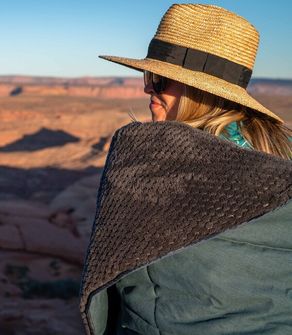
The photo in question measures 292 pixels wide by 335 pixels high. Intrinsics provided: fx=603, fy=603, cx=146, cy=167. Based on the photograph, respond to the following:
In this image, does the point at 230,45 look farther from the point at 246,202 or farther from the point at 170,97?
the point at 246,202

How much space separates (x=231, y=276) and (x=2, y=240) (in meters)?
9.47

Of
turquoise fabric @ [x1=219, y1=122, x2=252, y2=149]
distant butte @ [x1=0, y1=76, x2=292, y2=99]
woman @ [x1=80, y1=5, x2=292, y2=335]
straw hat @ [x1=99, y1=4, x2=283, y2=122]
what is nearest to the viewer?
woman @ [x1=80, y1=5, x2=292, y2=335]

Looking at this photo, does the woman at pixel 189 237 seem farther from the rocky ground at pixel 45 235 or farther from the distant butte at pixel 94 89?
the distant butte at pixel 94 89

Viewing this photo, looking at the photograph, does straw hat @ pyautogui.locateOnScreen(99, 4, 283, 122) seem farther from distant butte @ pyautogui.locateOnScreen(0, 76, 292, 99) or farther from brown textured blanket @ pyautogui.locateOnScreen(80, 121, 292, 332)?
distant butte @ pyautogui.locateOnScreen(0, 76, 292, 99)

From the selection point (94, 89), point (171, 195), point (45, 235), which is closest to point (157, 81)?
point (171, 195)

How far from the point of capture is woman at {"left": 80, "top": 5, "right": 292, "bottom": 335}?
1.14m

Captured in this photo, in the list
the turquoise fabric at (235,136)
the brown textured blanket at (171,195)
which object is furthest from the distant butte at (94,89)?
the brown textured blanket at (171,195)

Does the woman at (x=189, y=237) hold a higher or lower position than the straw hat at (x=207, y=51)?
lower

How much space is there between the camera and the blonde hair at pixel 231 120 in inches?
56.6

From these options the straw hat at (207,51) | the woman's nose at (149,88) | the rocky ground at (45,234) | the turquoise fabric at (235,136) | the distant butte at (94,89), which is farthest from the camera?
the distant butte at (94,89)

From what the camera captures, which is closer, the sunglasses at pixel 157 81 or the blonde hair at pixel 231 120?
the blonde hair at pixel 231 120

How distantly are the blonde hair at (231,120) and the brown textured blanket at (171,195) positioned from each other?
0.20 metres

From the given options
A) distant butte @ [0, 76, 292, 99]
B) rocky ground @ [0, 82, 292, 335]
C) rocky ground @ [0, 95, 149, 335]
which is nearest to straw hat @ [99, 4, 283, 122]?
rocky ground @ [0, 82, 292, 335]

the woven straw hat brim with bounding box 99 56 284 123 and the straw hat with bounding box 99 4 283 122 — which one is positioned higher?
the straw hat with bounding box 99 4 283 122
